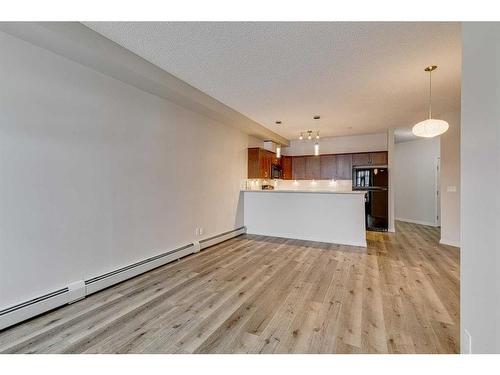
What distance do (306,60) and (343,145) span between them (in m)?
4.94

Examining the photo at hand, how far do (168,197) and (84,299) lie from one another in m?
1.68

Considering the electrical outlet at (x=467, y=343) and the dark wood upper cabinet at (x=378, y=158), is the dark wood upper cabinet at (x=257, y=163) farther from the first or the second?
the electrical outlet at (x=467, y=343)

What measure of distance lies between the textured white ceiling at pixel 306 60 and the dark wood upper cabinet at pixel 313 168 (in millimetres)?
3007

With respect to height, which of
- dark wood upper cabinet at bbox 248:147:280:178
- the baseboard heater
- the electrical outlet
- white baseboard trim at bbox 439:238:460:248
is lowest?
the baseboard heater

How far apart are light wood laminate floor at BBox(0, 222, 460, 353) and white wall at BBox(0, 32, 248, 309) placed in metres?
0.48

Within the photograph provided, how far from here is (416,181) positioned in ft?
24.4

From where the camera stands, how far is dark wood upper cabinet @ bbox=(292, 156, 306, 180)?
764 cm

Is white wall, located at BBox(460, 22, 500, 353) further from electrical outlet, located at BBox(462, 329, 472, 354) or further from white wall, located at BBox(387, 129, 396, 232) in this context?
white wall, located at BBox(387, 129, 396, 232)

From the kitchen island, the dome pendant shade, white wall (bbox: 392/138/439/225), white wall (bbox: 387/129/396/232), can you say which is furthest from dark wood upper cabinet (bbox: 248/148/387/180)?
the dome pendant shade

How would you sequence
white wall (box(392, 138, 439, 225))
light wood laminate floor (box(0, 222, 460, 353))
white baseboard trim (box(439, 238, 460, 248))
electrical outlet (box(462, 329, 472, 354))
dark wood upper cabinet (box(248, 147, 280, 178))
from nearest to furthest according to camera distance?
1. electrical outlet (box(462, 329, 472, 354))
2. light wood laminate floor (box(0, 222, 460, 353))
3. white baseboard trim (box(439, 238, 460, 248))
4. dark wood upper cabinet (box(248, 147, 280, 178))
5. white wall (box(392, 138, 439, 225))

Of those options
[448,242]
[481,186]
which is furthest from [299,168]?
[481,186]

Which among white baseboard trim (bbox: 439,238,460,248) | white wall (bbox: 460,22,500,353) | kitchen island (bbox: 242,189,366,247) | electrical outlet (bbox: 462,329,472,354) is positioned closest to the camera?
white wall (bbox: 460,22,500,353)

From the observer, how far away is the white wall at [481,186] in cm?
113
